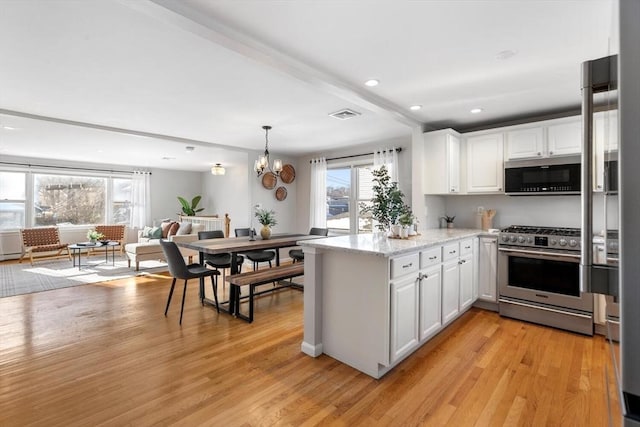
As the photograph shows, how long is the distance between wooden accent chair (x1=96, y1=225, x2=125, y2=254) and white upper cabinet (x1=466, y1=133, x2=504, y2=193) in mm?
7937

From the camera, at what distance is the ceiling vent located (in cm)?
→ 383

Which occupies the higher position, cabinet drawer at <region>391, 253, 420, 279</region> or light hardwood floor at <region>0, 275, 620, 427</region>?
cabinet drawer at <region>391, 253, 420, 279</region>

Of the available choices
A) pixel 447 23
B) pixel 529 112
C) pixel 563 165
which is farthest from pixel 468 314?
pixel 447 23

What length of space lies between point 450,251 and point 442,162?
1.47 metres

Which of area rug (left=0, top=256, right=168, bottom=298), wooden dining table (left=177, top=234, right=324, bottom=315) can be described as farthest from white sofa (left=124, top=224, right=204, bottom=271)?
A: wooden dining table (left=177, top=234, right=324, bottom=315)

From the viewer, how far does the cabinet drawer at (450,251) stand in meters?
2.98

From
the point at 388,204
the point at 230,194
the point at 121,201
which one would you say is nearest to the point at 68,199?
the point at 121,201

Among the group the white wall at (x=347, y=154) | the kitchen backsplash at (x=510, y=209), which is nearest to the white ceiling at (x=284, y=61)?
the white wall at (x=347, y=154)

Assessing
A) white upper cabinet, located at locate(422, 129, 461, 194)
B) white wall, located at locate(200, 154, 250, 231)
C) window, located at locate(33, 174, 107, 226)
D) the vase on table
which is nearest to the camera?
white upper cabinet, located at locate(422, 129, 461, 194)

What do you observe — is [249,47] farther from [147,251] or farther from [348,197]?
[147,251]

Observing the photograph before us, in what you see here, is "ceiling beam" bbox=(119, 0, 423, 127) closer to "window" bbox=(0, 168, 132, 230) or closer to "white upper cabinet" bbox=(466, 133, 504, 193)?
"white upper cabinet" bbox=(466, 133, 504, 193)

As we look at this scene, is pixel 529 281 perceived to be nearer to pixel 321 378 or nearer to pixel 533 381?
pixel 533 381

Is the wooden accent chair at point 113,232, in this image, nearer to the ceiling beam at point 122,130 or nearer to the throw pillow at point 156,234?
the throw pillow at point 156,234

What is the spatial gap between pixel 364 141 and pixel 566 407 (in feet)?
14.9
